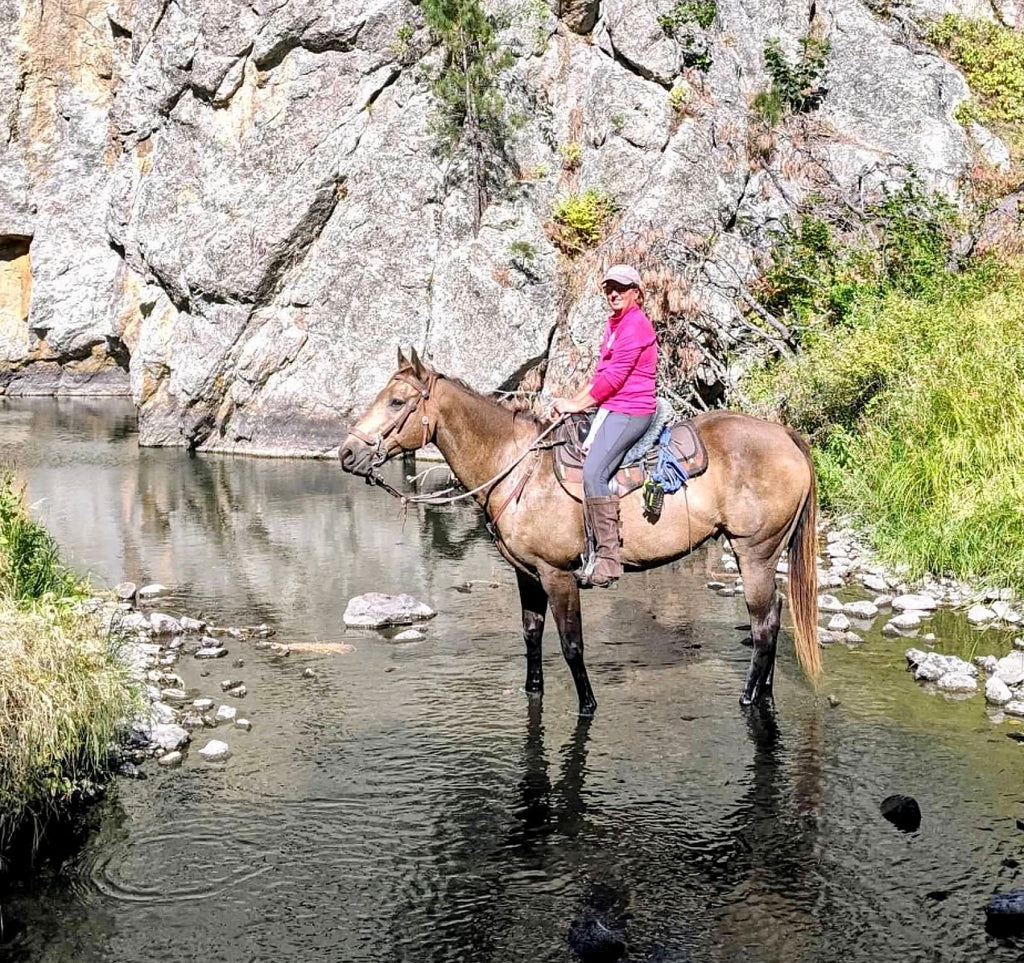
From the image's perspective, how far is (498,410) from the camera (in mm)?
10477

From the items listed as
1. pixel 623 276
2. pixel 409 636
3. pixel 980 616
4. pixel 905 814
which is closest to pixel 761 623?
pixel 905 814

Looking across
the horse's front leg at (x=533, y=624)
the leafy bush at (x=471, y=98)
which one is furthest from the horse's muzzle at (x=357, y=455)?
the leafy bush at (x=471, y=98)

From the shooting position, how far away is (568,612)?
33.1 ft

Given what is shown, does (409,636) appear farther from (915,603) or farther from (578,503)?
(915,603)

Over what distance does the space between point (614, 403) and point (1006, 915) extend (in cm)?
491

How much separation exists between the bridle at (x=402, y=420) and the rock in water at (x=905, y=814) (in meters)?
4.80

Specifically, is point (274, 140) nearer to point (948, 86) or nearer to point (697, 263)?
point (697, 263)

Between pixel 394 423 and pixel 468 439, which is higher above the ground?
pixel 394 423

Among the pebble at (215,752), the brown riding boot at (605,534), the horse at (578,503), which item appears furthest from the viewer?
the horse at (578,503)

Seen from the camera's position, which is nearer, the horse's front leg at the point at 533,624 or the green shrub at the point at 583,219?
the horse's front leg at the point at 533,624

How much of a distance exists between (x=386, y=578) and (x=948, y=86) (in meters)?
22.0

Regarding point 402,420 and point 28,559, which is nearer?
point 402,420

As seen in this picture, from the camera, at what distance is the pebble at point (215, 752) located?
9.30m

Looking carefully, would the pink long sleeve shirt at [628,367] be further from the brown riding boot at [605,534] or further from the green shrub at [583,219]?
the green shrub at [583,219]
